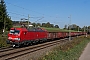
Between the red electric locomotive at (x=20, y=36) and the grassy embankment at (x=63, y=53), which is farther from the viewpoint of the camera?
the red electric locomotive at (x=20, y=36)

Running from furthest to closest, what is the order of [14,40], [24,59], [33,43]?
[33,43] < [14,40] < [24,59]

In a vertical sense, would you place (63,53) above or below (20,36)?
below

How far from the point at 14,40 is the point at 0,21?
48.2 metres

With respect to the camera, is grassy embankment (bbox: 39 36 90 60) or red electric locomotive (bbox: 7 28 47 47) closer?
grassy embankment (bbox: 39 36 90 60)

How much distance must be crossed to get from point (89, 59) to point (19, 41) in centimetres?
1383

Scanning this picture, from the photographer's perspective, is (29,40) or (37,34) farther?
(37,34)

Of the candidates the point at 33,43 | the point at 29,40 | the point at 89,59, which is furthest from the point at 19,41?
the point at 89,59

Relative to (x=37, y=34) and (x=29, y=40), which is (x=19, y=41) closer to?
(x=29, y=40)

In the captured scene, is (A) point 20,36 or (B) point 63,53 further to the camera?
(A) point 20,36

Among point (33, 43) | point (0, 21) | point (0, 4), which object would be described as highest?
point (0, 4)

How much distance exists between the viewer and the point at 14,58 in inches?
720

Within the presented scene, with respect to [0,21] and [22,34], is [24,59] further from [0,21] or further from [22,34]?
[0,21]

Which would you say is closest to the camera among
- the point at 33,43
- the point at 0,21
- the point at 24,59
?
the point at 24,59

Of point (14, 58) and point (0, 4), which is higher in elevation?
point (0, 4)
